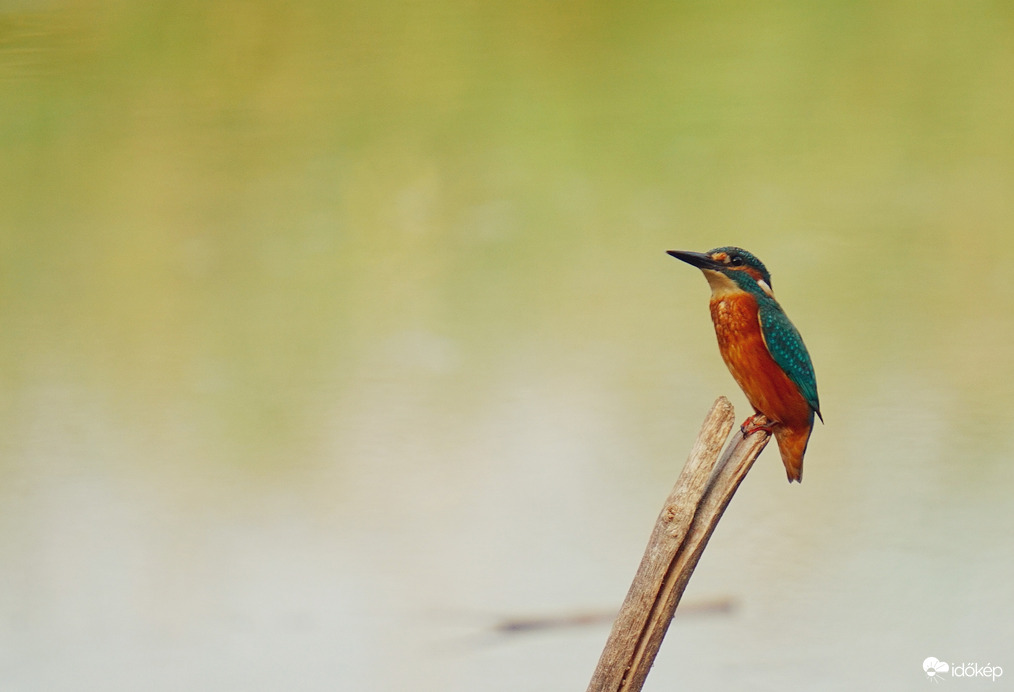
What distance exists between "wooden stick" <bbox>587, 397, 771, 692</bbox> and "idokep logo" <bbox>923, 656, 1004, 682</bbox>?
0.83 metres

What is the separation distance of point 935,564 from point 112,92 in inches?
75.9

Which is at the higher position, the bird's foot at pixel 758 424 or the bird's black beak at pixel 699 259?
the bird's black beak at pixel 699 259

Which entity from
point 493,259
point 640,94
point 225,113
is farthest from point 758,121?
point 225,113

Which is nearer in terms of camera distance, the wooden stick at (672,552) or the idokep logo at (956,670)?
the wooden stick at (672,552)

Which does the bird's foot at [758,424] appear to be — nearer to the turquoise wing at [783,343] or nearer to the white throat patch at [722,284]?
the turquoise wing at [783,343]

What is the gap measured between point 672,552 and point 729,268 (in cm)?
42

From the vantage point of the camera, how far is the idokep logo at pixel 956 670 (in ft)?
5.70

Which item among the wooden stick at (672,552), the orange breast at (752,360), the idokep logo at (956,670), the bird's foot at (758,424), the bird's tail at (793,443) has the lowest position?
the idokep logo at (956,670)

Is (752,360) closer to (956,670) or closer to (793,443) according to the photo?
(793,443)

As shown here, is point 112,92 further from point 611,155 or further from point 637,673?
point 637,673

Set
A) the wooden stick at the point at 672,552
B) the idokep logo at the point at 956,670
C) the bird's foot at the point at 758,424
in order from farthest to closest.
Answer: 1. the idokep logo at the point at 956,670
2. the bird's foot at the point at 758,424
3. the wooden stick at the point at 672,552

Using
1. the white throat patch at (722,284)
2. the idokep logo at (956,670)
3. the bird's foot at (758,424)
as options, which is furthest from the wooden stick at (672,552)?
the idokep logo at (956,670)

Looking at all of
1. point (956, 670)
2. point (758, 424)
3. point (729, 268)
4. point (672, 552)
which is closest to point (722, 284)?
point (729, 268)

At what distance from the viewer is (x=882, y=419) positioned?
1.78 m
